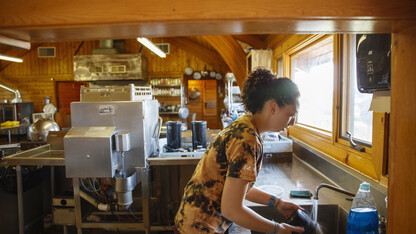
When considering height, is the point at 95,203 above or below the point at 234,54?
below

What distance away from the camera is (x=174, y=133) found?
3035mm

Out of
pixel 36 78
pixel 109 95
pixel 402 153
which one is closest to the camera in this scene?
pixel 402 153

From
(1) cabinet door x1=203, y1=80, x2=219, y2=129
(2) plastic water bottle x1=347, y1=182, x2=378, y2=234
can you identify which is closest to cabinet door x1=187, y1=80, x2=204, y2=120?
(1) cabinet door x1=203, y1=80, x2=219, y2=129

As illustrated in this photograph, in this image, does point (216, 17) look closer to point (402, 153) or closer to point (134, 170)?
point (402, 153)

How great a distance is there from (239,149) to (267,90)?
0.34 metres

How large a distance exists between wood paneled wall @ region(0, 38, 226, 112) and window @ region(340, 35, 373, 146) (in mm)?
7368

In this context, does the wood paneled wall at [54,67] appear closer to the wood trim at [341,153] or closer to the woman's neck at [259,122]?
the wood trim at [341,153]

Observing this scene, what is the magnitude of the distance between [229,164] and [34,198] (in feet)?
11.1

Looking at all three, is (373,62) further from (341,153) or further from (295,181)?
(295,181)

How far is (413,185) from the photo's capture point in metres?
0.97

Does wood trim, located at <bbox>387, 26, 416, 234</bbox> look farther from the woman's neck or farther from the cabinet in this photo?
the cabinet

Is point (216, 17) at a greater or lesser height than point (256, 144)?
greater

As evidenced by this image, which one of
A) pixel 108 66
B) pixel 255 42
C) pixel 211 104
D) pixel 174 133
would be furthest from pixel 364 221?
pixel 211 104

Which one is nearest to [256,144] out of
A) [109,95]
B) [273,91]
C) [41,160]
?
[273,91]
